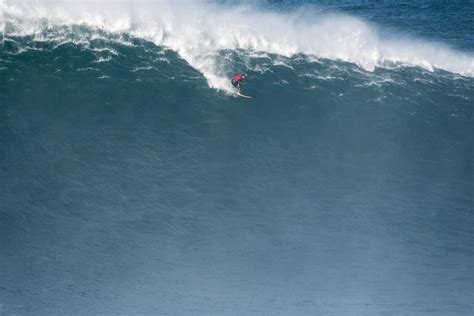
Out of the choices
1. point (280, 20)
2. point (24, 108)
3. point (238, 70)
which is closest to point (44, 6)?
point (24, 108)

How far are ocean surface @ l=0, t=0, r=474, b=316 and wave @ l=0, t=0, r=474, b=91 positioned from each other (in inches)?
11.6

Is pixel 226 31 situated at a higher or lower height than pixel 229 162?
higher

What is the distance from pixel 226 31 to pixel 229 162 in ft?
93.2

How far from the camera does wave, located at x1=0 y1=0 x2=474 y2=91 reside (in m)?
102

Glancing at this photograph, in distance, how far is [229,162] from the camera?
9069 cm

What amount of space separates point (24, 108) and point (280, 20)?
48268 mm

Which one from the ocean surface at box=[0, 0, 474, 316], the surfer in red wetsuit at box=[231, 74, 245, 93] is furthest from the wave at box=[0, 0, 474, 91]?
the surfer in red wetsuit at box=[231, 74, 245, 93]

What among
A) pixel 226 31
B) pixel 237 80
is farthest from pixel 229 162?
pixel 226 31

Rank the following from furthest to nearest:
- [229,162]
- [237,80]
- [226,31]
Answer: [226,31] < [237,80] < [229,162]

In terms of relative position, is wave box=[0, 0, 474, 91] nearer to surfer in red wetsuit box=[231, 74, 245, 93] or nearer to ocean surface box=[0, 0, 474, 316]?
ocean surface box=[0, 0, 474, 316]

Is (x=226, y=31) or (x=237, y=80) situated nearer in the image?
(x=237, y=80)

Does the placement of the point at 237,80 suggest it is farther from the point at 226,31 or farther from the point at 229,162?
the point at 226,31

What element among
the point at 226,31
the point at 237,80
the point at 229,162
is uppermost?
the point at 226,31

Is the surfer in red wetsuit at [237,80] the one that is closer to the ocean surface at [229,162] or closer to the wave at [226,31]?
the ocean surface at [229,162]
